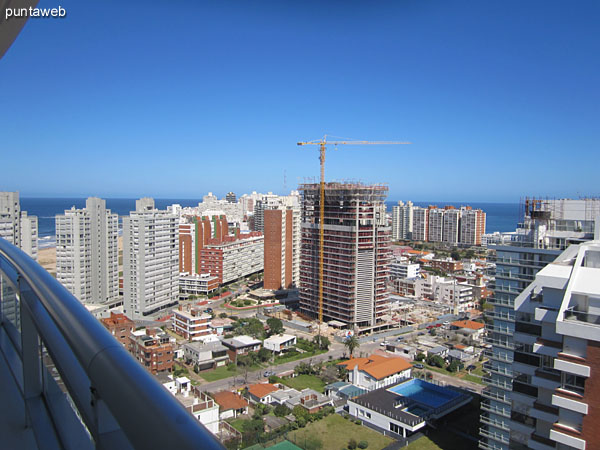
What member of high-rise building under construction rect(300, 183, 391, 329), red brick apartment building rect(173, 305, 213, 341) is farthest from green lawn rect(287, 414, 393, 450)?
high-rise building under construction rect(300, 183, 391, 329)

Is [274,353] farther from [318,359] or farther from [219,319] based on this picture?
[219,319]

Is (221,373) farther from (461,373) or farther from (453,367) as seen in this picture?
(461,373)

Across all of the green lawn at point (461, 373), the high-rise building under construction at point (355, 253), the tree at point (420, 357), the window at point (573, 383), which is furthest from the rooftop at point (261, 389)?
the window at point (573, 383)

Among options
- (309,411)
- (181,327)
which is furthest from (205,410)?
A: (181,327)

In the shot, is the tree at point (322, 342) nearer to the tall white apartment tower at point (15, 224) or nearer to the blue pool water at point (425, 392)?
the blue pool water at point (425, 392)

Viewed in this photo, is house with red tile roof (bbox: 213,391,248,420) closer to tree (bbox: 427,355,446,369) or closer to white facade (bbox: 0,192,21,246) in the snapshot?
tree (bbox: 427,355,446,369)

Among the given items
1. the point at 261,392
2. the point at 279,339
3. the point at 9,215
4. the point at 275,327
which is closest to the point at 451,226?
the point at 275,327
